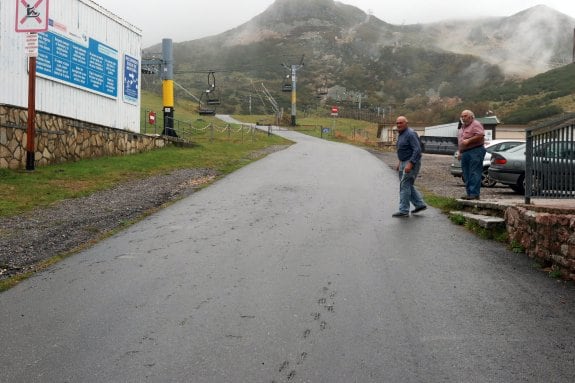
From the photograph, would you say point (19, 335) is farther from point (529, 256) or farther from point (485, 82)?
point (485, 82)

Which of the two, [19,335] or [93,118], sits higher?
[93,118]

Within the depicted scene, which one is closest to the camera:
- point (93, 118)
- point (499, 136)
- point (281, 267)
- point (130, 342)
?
point (130, 342)

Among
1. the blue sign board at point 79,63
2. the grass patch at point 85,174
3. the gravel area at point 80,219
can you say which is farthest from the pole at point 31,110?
the blue sign board at point 79,63

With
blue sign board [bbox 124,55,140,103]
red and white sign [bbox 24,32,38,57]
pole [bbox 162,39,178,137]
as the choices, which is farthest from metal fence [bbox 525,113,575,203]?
pole [bbox 162,39,178,137]

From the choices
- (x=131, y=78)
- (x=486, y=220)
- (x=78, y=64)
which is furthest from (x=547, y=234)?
(x=131, y=78)

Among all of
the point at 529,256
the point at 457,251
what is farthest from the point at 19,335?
the point at 529,256

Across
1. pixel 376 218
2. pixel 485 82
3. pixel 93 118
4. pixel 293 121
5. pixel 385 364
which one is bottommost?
pixel 385 364

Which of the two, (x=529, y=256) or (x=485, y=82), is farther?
(x=485, y=82)

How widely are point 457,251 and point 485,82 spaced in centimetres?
13581

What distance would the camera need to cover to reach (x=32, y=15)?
13.4 m

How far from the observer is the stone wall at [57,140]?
14.0m

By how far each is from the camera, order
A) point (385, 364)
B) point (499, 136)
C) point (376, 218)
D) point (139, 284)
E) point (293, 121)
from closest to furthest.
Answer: point (385, 364), point (139, 284), point (376, 218), point (499, 136), point (293, 121)

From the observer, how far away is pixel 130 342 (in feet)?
14.0

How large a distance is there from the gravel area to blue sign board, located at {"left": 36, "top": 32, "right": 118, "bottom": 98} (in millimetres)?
4975
